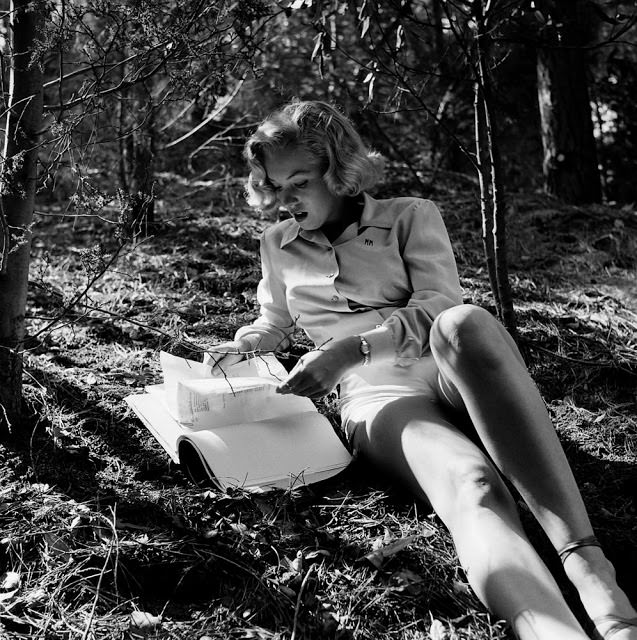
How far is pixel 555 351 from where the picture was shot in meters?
3.21

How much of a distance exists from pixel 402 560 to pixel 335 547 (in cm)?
19

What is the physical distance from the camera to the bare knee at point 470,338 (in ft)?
6.15

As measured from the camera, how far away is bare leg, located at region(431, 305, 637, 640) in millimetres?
1779

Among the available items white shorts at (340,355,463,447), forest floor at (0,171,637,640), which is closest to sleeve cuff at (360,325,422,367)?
white shorts at (340,355,463,447)

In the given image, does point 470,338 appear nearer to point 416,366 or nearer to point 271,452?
point 416,366

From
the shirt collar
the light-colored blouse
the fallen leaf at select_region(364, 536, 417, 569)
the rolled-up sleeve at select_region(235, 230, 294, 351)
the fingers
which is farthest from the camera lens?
the rolled-up sleeve at select_region(235, 230, 294, 351)

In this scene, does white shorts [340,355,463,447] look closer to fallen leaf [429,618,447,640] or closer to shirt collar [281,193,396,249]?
shirt collar [281,193,396,249]

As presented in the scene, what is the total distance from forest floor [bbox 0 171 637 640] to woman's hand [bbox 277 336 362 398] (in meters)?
0.34

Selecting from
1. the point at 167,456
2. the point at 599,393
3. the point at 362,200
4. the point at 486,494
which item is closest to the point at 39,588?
the point at 167,456

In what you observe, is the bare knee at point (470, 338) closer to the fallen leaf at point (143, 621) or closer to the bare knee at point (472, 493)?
the bare knee at point (472, 493)

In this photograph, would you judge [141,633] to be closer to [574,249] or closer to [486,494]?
[486,494]

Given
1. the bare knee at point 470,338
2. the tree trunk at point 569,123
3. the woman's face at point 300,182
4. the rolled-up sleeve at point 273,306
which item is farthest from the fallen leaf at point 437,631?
the tree trunk at point 569,123

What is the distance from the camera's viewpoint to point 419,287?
2398mm

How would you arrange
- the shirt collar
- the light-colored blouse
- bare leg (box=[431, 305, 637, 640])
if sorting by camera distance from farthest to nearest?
the shirt collar → the light-colored blouse → bare leg (box=[431, 305, 637, 640])
